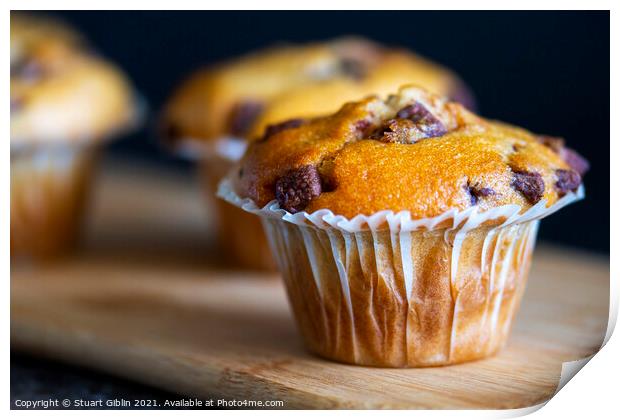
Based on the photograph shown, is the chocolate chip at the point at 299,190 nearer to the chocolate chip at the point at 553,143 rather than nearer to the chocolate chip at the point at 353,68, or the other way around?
the chocolate chip at the point at 553,143

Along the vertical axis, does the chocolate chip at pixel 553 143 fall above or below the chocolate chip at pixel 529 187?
above

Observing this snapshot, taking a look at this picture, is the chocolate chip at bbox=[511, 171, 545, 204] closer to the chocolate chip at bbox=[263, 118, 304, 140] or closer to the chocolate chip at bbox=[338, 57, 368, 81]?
the chocolate chip at bbox=[263, 118, 304, 140]

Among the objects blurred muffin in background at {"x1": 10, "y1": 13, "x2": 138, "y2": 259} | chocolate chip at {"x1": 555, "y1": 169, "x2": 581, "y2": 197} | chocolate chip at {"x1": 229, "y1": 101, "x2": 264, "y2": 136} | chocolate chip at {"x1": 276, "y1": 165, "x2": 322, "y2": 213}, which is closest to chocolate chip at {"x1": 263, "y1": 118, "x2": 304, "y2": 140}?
chocolate chip at {"x1": 276, "y1": 165, "x2": 322, "y2": 213}

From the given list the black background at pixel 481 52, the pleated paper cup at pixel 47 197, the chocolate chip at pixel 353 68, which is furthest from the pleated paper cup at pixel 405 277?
the pleated paper cup at pixel 47 197
